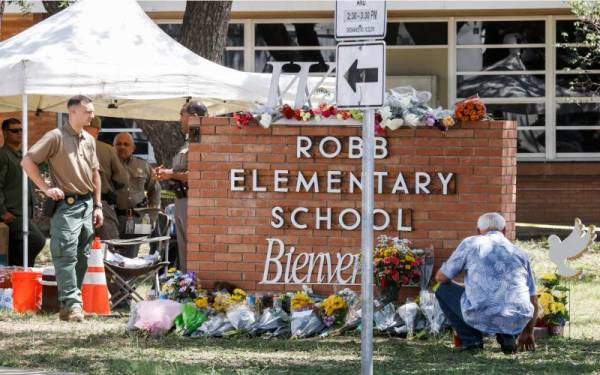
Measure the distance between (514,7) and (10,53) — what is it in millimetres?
11283

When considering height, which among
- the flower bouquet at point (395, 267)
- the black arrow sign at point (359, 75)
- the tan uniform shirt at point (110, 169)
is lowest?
the flower bouquet at point (395, 267)

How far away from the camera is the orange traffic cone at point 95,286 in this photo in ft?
36.6

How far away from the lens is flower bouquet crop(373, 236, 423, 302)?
10086mm

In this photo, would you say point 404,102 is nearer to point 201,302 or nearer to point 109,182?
point 201,302

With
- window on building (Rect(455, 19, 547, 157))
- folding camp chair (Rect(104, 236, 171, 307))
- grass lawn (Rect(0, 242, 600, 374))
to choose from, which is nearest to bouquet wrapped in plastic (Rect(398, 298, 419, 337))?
grass lawn (Rect(0, 242, 600, 374))

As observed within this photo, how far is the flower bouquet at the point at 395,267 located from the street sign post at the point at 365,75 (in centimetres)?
294

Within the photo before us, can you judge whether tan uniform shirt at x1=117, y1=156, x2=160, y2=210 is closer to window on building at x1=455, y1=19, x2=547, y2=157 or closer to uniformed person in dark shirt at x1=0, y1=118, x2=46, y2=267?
uniformed person in dark shirt at x1=0, y1=118, x2=46, y2=267

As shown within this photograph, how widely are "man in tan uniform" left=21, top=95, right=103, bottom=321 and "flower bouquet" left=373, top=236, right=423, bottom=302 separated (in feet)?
8.71

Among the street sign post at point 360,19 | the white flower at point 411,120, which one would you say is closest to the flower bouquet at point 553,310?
the white flower at point 411,120

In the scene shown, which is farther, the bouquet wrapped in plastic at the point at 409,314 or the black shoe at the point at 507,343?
the bouquet wrapped in plastic at the point at 409,314

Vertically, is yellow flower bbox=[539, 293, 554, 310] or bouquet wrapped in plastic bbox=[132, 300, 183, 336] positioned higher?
yellow flower bbox=[539, 293, 554, 310]

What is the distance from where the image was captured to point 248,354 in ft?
29.7

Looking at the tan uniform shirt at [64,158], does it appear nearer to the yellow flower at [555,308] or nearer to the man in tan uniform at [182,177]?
the man in tan uniform at [182,177]

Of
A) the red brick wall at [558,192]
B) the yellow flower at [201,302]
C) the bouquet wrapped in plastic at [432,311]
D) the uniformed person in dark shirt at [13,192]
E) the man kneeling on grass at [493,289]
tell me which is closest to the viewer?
the man kneeling on grass at [493,289]
